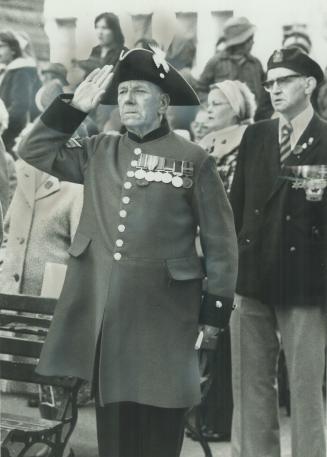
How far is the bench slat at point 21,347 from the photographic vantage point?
→ 115 inches

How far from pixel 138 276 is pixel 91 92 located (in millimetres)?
594

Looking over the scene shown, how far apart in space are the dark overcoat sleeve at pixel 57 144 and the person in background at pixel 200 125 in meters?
0.57

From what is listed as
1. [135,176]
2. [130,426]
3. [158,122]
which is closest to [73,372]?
[130,426]

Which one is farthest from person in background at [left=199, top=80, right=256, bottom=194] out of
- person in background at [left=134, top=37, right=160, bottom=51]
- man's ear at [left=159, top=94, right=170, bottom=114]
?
man's ear at [left=159, top=94, right=170, bottom=114]

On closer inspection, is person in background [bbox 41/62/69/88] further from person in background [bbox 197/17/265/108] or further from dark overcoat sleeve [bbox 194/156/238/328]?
dark overcoat sleeve [bbox 194/156/238/328]

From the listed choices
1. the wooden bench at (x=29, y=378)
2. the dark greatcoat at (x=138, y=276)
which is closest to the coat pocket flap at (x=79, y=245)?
the dark greatcoat at (x=138, y=276)

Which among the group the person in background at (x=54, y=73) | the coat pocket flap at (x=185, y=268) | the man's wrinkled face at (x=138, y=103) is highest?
the person in background at (x=54, y=73)

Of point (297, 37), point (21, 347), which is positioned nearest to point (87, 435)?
point (21, 347)

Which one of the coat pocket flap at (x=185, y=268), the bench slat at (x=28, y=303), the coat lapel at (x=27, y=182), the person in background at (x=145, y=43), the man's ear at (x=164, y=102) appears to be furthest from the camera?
the coat lapel at (x=27, y=182)

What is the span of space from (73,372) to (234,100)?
4.07ft

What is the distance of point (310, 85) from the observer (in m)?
2.80

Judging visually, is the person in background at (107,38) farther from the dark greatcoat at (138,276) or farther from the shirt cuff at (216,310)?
the shirt cuff at (216,310)

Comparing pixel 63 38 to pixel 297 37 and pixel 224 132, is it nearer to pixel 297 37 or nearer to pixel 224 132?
pixel 224 132

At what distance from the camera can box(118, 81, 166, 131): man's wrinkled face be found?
8.16 feet
